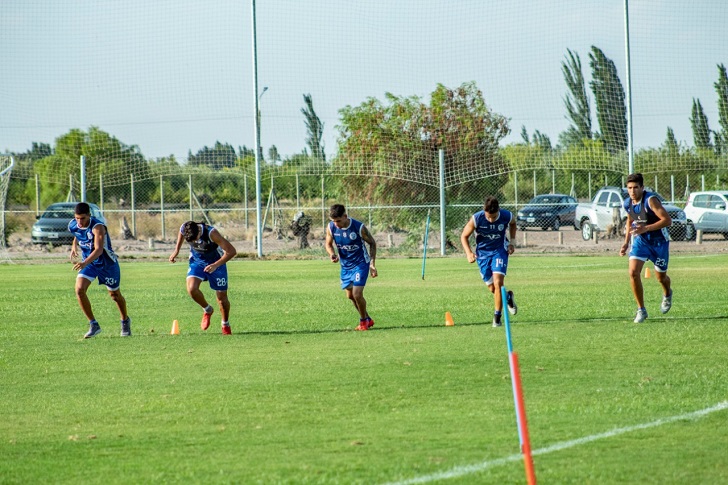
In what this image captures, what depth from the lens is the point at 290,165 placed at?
42000 mm

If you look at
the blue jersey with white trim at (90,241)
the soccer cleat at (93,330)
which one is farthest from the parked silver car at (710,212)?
the soccer cleat at (93,330)

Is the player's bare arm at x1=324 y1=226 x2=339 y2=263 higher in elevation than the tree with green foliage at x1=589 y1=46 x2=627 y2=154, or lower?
lower

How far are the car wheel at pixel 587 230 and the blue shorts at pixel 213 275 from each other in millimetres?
25582

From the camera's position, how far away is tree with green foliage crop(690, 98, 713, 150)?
41.4m

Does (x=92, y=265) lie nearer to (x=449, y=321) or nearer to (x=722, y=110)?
(x=449, y=321)

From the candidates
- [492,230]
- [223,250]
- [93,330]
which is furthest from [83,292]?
[492,230]

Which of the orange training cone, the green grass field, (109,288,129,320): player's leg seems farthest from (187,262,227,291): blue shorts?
the orange training cone

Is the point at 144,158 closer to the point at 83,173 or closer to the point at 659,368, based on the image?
the point at 83,173

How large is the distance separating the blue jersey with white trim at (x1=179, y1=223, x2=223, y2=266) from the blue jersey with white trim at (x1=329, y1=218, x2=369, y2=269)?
1615 mm

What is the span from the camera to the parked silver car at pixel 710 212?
1523 inches

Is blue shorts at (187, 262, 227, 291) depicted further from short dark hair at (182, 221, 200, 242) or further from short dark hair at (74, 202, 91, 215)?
short dark hair at (74, 202, 91, 215)

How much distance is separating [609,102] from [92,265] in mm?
29227

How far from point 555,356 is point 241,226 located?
41.3 m

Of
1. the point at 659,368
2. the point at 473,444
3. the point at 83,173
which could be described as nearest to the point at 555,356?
the point at 659,368
